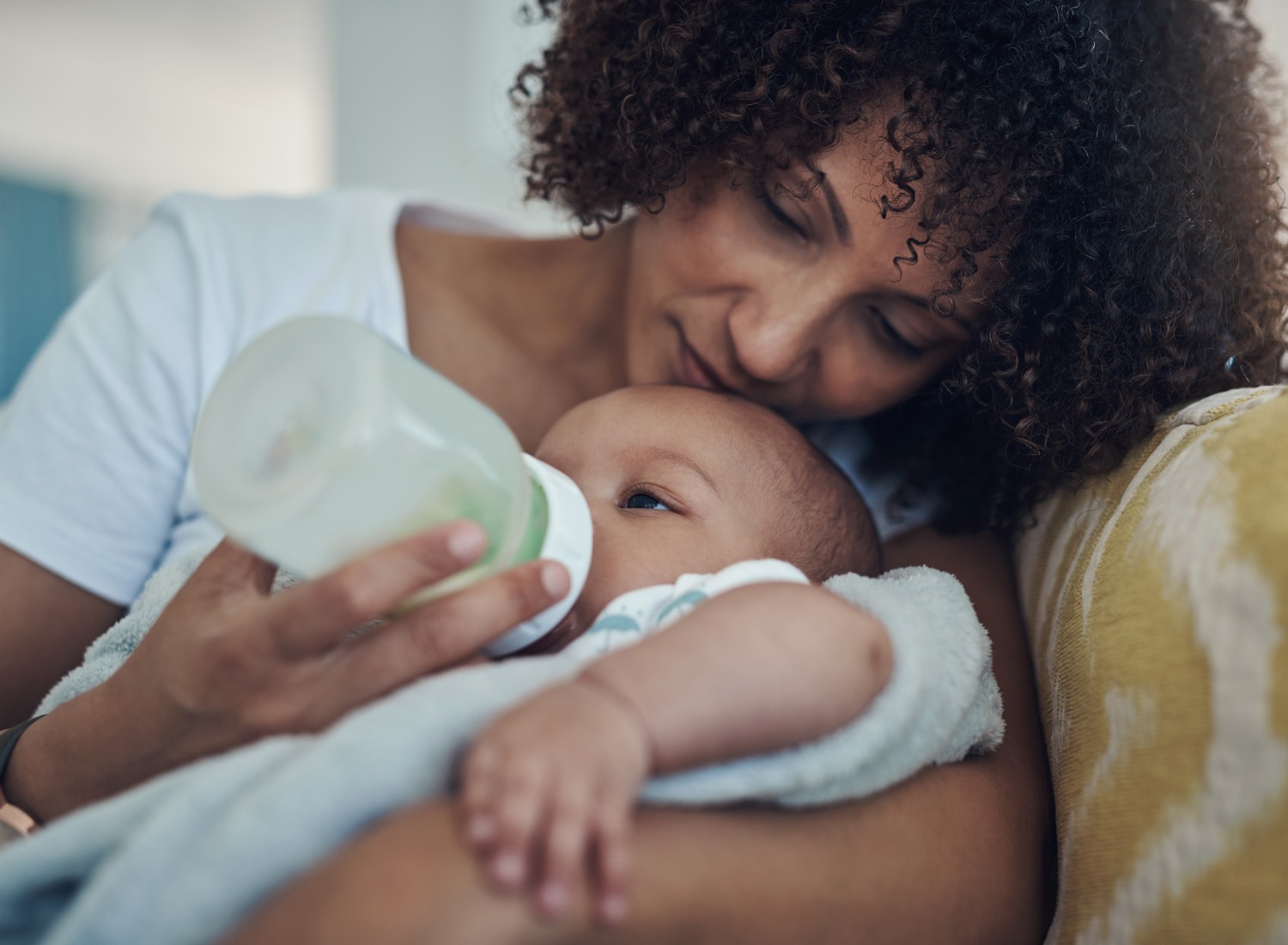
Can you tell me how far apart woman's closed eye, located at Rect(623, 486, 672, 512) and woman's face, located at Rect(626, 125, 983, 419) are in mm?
216

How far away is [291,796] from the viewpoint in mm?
551

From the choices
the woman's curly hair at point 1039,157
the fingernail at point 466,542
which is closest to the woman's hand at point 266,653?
the fingernail at point 466,542

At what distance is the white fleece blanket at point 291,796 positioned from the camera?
54 cm

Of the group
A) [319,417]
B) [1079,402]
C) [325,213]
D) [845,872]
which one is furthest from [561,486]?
[325,213]

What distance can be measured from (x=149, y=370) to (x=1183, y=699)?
1190mm

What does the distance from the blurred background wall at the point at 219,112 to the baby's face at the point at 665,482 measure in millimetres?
2617

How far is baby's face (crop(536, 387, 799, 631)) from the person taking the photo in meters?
0.89

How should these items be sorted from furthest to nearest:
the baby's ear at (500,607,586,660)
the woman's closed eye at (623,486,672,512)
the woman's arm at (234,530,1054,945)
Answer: the woman's closed eye at (623,486,672,512)
the baby's ear at (500,607,586,660)
the woman's arm at (234,530,1054,945)

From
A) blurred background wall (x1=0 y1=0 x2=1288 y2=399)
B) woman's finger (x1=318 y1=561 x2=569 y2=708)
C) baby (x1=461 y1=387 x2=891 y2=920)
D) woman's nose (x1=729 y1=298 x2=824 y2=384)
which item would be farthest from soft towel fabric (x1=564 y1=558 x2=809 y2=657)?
blurred background wall (x1=0 y1=0 x2=1288 y2=399)

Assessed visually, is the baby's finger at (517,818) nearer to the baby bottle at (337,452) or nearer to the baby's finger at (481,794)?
the baby's finger at (481,794)

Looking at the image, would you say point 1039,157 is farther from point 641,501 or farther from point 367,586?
point 367,586

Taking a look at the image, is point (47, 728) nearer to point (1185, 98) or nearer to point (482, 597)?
point (482, 597)

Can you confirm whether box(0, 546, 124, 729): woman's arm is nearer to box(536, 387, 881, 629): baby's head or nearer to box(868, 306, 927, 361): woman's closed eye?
box(536, 387, 881, 629): baby's head

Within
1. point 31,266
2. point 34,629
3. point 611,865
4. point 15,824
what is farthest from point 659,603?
point 31,266
